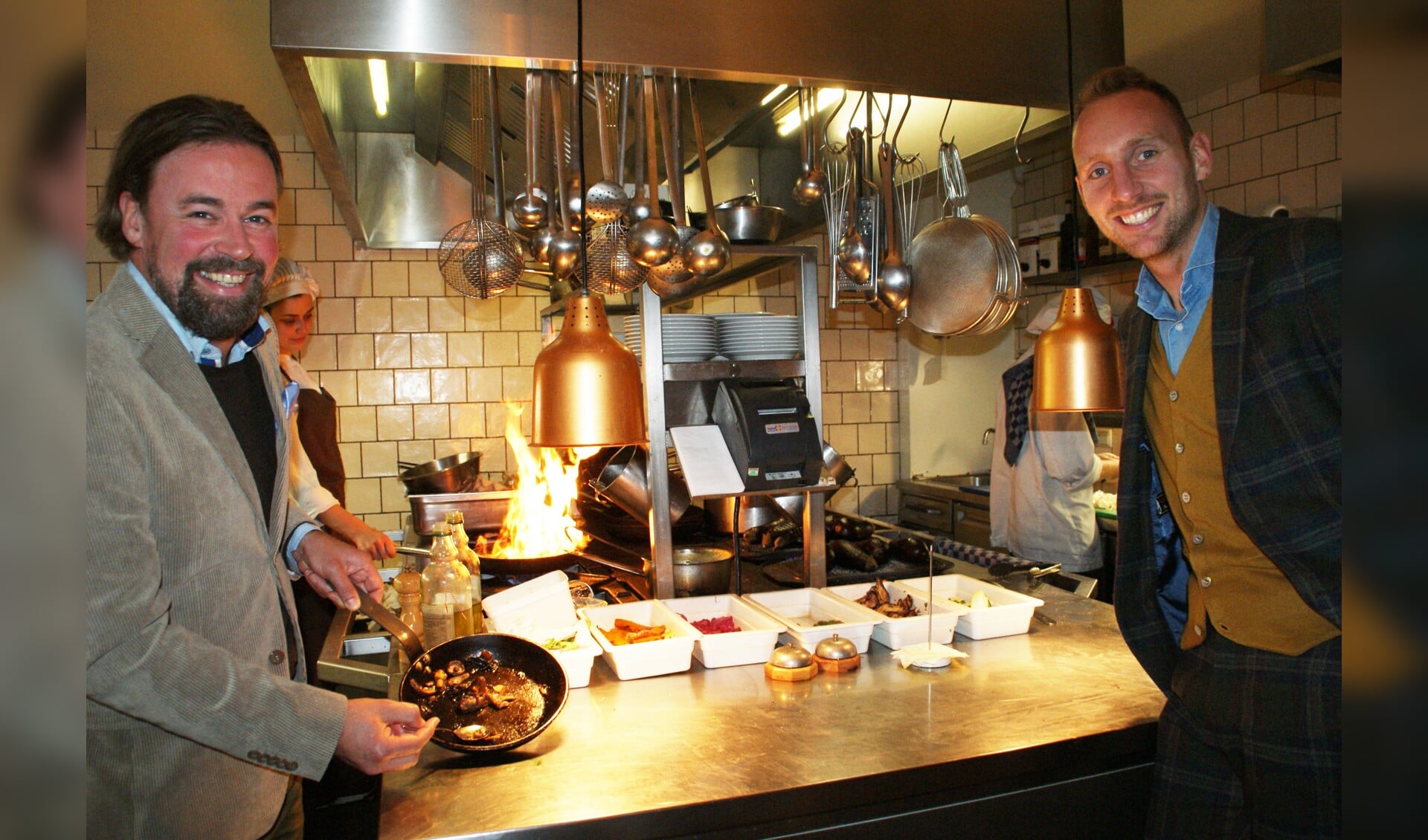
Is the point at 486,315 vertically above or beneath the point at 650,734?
above

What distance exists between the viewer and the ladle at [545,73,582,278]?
2.09m

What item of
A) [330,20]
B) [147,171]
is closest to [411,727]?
[147,171]

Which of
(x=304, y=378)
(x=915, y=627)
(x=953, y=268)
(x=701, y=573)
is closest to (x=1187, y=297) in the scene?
(x=953, y=268)

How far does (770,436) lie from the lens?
2418 mm

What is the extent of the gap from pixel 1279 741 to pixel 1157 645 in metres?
0.27

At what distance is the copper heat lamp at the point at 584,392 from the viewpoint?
1.51 metres

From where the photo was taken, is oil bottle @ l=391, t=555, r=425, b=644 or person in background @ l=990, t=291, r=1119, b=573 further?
person in background @ l=990, t=291, r=1119, b=573

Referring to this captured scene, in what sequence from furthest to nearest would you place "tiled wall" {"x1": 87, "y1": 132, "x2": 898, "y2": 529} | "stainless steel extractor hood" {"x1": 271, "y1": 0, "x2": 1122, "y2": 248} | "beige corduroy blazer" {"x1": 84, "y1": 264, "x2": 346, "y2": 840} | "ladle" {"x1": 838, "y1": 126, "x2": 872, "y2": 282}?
"tiled wall" {"x1": 87, "y1": 132, "x2": 898, "y2": 529}
"ladle" {"x1": 838, "y1": 126, "x2": 872, "y2": 282}
"stainless steel extractor hood" {"x1": 271, "y1": 0, "x2": 1122, "y2": 248}
"beige corduroy blazer" {"x1": 84, "y1": 264, "x2": 346, "y2": 840}

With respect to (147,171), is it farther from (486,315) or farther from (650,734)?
(486,315)

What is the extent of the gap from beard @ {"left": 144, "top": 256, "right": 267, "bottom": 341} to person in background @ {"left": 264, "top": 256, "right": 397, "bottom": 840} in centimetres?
43

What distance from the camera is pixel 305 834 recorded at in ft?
6.55

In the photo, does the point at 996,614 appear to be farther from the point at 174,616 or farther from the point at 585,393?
the point at 174,616

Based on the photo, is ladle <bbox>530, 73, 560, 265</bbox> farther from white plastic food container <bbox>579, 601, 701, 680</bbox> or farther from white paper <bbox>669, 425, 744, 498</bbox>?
white plastic food container <bbox>579, 601, 701, 680</bbox>

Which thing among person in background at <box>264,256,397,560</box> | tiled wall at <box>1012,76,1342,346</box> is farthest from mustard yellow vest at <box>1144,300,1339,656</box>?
person in background at <box>264,256,397,560</box>
